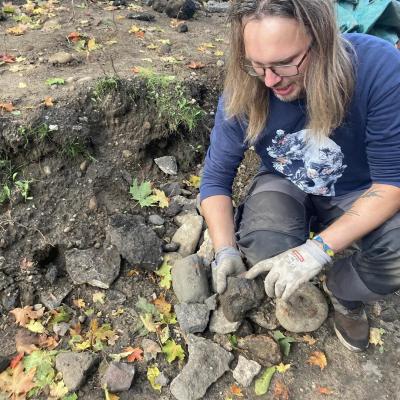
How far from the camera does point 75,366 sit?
2.54 m

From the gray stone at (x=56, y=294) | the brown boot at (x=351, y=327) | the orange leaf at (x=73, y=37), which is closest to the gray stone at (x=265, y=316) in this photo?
the brown boot at (x=351, y=327)

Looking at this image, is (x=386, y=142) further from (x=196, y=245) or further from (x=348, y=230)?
(x=196, y=245)

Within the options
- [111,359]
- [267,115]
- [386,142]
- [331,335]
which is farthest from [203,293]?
[386,142]

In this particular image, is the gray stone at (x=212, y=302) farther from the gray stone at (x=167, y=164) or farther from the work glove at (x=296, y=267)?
the gray stone at (x=167, y=164)

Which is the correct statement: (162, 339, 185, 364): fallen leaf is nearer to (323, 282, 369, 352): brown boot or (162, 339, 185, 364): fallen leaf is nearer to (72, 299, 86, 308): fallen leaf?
(72, 299, 86, 308): fallen leaf

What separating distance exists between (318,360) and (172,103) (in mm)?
2329

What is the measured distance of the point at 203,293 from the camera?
2918mm

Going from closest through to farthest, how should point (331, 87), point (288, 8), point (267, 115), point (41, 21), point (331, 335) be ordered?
1. point (288, 8)
2. point (331, 87)
3. point (267, 115)
4. point (331, 335)
5. point (41, 21)

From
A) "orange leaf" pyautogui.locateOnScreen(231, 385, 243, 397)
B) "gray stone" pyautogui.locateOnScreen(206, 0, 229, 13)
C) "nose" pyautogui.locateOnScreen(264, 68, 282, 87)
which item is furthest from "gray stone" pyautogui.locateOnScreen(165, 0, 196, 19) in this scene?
"orange leaf" pyautogui.locateOnScreen(231, 385, 243, 397)

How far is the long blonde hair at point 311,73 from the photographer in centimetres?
193

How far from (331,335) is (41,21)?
473cm

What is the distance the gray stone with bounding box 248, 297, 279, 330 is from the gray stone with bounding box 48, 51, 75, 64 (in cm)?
302

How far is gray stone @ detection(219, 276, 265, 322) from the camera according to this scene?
261 cm

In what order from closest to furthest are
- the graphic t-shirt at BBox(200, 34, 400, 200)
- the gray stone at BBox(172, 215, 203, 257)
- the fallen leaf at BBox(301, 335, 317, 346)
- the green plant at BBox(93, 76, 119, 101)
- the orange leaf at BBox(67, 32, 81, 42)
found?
the graphic t-shirt at BBox(200, 34, 400, 200) → the fallen leaf at BBox(301, 335, 317, 346) → the gray stone at BBox(172, 215, 203, 257) → the green plant at BBox(93, 76, 119, 101) → the orange leaf at BBox(67, 32, 81, 42)
